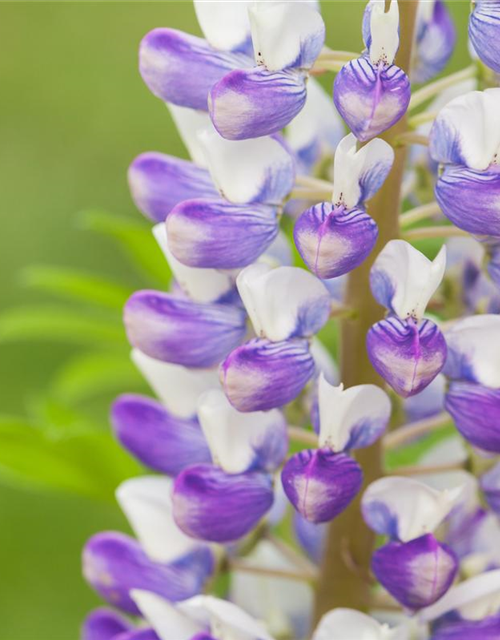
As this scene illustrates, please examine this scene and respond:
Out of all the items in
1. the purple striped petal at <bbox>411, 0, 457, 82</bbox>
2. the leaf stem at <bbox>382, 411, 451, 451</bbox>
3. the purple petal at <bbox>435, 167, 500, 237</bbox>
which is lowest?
the leaf stem at <bbox>382, 411, 451, 451</bbox>

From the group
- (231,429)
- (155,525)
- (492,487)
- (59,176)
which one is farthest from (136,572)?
(59,176)

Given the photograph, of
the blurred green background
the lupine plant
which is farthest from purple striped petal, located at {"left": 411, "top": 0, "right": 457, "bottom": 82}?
the blurred green background

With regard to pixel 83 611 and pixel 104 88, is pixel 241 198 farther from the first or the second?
pixel 104 88

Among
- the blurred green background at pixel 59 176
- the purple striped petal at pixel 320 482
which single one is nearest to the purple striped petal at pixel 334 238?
the purple striped petal at pixel 320 482

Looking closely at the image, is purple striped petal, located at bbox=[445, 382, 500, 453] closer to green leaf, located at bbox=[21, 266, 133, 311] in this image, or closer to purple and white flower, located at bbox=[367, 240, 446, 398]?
purple and white flower, located at bbox=[367, 240, 446, 398]

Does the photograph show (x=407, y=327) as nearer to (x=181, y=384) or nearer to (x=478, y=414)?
(x=478, y=414)

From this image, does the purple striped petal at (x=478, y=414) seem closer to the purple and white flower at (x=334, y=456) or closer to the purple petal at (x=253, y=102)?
the purple and white flower at (x=334, y=456)
